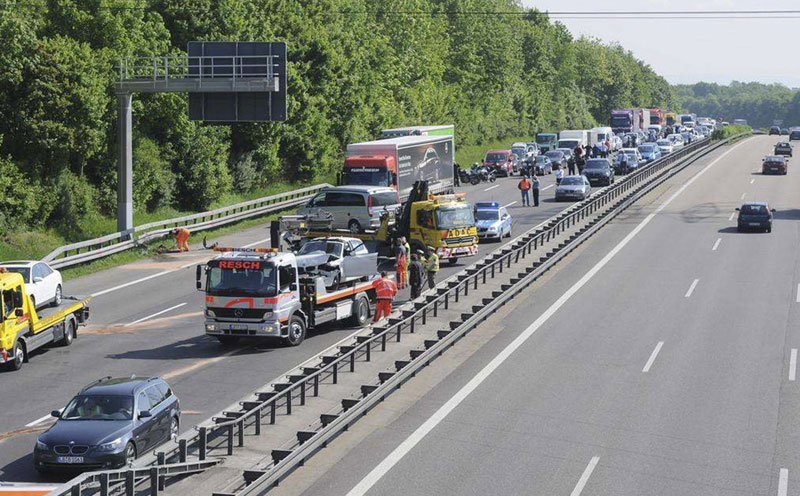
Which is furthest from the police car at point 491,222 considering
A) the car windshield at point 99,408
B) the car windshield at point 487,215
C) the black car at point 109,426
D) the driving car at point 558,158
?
the driving car at point 558,158

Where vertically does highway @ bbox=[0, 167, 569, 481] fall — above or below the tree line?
below

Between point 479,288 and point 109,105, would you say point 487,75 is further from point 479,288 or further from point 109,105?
point 479,288

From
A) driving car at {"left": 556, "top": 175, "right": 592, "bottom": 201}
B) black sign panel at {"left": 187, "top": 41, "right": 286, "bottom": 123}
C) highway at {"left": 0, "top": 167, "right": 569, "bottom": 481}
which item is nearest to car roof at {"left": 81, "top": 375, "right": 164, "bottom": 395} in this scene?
highway at {"left": 0, "top": 167, "right": 569, "bottom": 481}

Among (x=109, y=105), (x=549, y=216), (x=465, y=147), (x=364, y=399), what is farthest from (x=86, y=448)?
(x=465, y=147)

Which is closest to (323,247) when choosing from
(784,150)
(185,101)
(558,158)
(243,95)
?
(243,95)

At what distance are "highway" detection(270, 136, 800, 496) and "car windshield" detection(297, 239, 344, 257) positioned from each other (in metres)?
4.90

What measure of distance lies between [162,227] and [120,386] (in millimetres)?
30576

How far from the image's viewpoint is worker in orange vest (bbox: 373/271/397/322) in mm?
32562

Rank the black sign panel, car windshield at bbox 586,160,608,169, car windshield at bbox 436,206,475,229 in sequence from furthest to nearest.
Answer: car windshield at bbox 586,160,608,169
the black sign panel
car windshield at bbox 436,206,475,229

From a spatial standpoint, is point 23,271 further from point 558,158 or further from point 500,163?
point 558,158

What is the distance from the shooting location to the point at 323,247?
34.7m

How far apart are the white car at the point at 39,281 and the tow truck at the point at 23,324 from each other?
48 centimetres

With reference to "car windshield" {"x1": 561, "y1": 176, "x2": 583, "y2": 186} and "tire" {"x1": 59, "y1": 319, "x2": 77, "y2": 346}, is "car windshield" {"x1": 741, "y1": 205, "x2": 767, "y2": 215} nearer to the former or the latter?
"car windshield" {"x1": 561, "y1": 176, "x2": 583, "y2": 186}

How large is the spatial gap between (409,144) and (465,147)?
5256 cm
